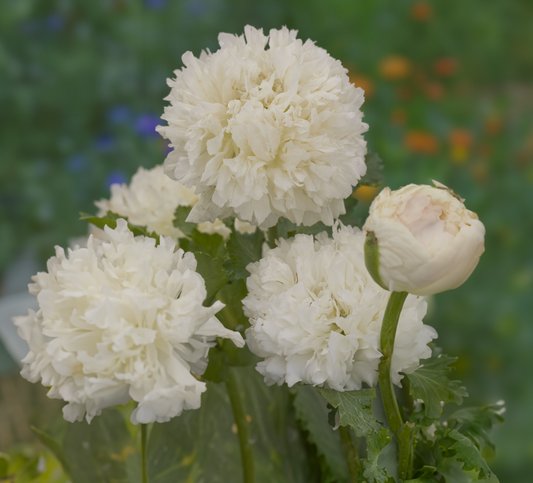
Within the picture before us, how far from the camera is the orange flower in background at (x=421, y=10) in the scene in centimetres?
103

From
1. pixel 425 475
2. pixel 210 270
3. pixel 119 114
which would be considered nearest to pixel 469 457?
pixel 425 475

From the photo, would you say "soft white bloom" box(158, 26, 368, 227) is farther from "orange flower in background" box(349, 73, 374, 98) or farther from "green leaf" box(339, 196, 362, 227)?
"orange flower in background" box(349, 73, 374, 98)

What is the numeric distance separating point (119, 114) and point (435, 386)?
0.97m

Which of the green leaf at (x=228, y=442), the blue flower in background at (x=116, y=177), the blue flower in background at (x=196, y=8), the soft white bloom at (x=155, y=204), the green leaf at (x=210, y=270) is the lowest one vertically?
the green leaf at (x=228, y=442)

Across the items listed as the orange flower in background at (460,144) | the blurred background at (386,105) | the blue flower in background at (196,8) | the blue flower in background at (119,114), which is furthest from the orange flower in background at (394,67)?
the blue flower in background at (119,114)

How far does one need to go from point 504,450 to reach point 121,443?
83 centimetres

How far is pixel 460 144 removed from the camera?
106 centimetres

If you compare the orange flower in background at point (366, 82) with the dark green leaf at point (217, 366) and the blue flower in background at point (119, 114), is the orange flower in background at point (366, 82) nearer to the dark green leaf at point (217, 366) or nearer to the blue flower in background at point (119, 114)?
the blue flower in background at point (119, 114)

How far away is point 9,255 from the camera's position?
3.67ft

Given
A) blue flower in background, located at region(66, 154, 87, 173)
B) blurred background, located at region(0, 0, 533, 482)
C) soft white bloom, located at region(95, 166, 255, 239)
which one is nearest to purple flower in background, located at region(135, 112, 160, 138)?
blurred background, located at region(0, 0, 533, 482)

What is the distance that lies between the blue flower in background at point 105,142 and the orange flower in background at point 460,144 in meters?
0.61

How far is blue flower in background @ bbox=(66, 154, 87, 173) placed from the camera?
1142mm

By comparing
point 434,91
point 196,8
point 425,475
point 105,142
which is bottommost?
point 425,475

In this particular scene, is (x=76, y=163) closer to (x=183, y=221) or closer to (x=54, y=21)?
(x=54, y=21)
